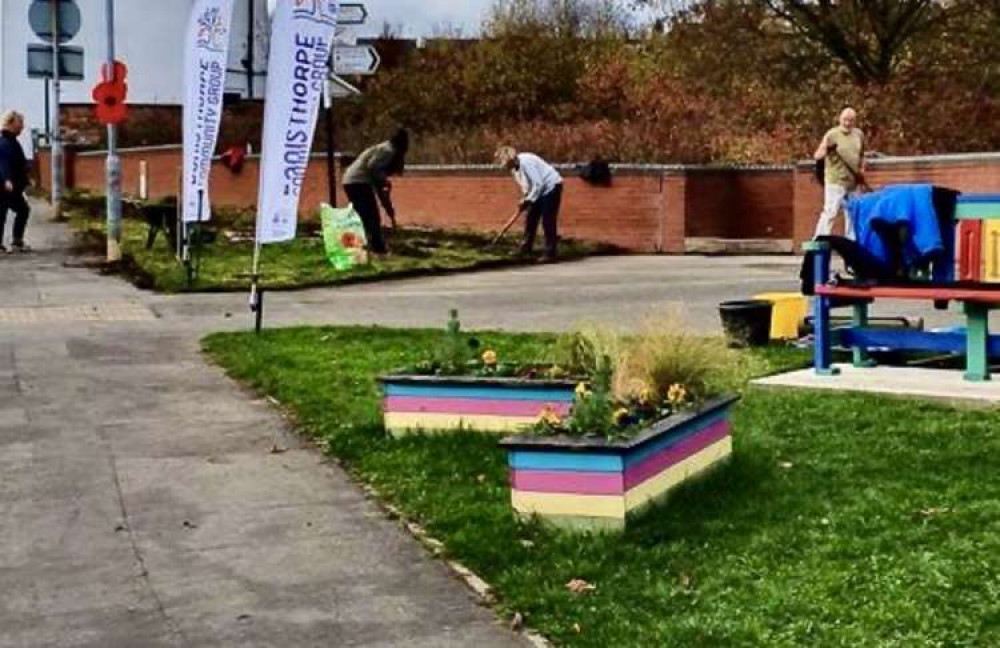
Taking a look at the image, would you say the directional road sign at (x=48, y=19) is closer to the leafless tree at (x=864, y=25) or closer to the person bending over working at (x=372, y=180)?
the person bending over working at (x=372, y=180)

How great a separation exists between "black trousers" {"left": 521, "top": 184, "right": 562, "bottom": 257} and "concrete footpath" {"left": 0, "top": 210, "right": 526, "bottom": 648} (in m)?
11.2

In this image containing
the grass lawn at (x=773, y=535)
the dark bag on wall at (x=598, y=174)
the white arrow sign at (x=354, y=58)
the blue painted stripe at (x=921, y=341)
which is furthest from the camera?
the dark bag on wall at (x=598, y=174)

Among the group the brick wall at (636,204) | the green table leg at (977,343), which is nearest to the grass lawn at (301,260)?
the brick wall at (636,204)

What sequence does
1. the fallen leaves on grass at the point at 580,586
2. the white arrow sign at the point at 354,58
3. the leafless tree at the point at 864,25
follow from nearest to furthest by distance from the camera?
the fallen leaves on grass at the point at 580,586 < the white arrow sign at the point at 354,58 < the leafless tree at the point at 864,25

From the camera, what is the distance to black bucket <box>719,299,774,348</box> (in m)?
12.5

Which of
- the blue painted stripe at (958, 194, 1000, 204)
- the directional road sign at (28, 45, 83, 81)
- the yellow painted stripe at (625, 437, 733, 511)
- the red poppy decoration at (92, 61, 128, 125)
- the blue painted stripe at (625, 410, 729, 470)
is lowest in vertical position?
the yellow painted stripe at (625, 437, 733, 511)

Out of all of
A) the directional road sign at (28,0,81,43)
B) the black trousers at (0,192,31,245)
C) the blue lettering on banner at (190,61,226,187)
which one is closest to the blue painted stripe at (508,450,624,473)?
the blue lettering on banner at (190,61,226,187)

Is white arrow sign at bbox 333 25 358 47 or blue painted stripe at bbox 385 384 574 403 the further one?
white arrow sign at bbox 333 25 358 47

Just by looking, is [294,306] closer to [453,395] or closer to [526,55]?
[453,395]

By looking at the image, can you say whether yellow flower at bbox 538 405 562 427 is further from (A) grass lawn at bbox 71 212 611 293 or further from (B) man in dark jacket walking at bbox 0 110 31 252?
(B) man in dark jacket walking at bbox 0 110 31 252

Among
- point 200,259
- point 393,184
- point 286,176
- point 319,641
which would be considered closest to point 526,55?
point 393,184

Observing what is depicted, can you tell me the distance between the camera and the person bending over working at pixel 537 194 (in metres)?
23.1

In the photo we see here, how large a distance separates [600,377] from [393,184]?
899 inches

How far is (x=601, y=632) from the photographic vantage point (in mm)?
5633
